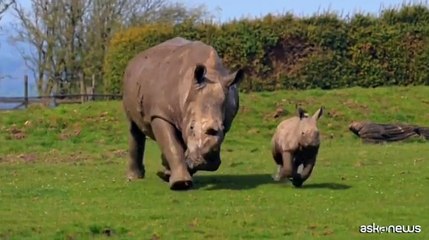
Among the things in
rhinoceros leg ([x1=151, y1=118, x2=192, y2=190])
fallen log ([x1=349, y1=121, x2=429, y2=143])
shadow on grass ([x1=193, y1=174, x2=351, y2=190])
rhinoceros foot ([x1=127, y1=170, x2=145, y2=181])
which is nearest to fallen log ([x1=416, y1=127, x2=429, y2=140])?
fallen log ([x1=349, y1=121, x2=429, y2=143])

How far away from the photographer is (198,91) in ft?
56.8

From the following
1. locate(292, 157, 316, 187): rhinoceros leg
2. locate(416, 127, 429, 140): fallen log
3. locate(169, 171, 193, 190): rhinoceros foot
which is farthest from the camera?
locate(416, 127, 429, 140): fallen log

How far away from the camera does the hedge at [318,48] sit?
41.5 metres

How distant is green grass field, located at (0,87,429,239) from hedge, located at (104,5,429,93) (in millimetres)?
7204

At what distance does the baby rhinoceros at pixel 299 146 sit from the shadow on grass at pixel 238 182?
302 mm

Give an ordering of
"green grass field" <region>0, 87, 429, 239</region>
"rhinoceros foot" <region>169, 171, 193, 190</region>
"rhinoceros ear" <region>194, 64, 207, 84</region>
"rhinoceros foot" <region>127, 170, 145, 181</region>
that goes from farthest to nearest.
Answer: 1. "rhinoceros foot" <region>127, 170, 145, 181</region>
2. "rhinoceros foot" <region>169, 171, 193, 190</region>
3. "rhinoceros ear" <region>194, 64, 207, 84</region>
4. "green grass field" <region>0, 87, 429, 239</region>

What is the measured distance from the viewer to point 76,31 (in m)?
60.1

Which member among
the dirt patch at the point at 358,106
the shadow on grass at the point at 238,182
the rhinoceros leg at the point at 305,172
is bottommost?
the dirt patch at the point at 358,106

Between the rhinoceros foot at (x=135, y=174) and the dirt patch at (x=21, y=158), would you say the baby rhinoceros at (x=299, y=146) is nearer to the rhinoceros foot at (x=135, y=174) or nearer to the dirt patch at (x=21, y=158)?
the rhinoceros foot at (x=135, y=174)

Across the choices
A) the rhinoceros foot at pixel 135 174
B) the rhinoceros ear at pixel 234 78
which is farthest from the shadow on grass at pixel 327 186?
the rhinoceros foot at pixel 135 174

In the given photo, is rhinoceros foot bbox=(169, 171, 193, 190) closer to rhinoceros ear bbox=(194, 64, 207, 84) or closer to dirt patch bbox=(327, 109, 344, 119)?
rhinoceros ear bbox=(194, 64, 207, 84)

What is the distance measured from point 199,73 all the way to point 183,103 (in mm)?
548

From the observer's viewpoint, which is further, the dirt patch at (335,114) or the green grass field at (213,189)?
the dirt patch at (335,114)

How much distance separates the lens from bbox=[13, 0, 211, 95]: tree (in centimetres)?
5922
